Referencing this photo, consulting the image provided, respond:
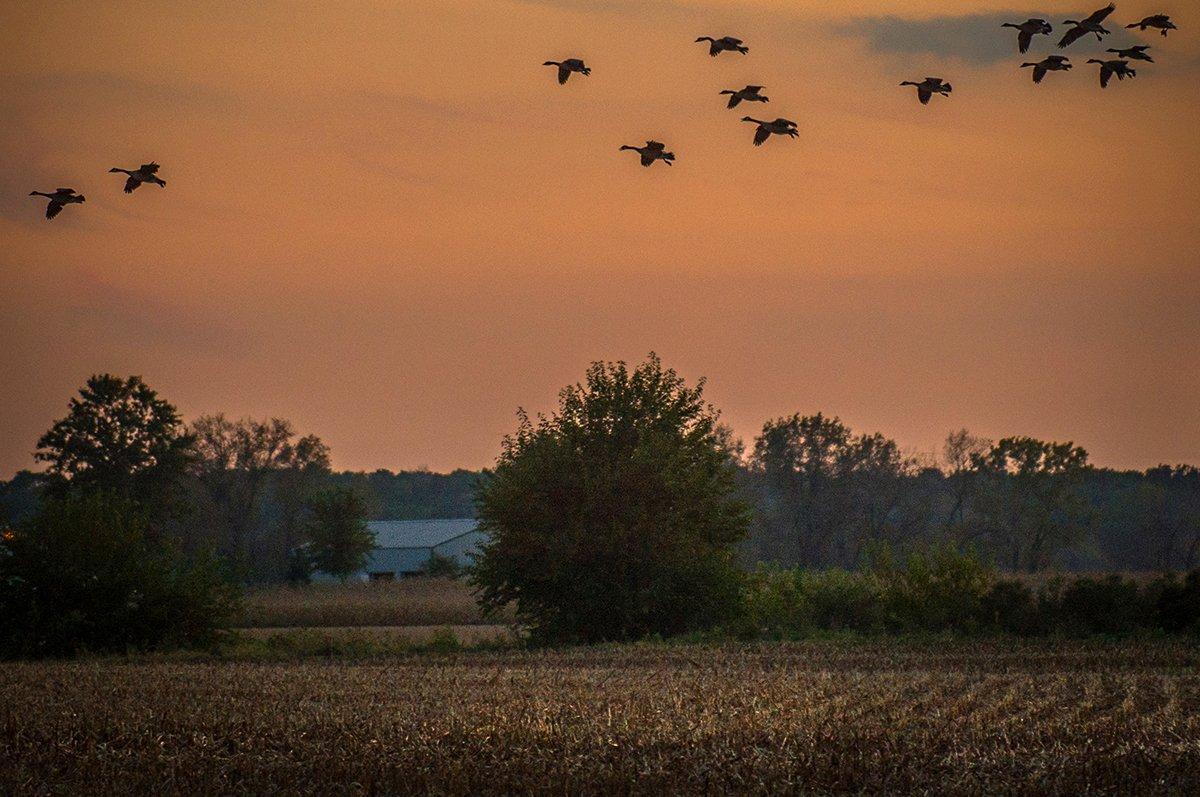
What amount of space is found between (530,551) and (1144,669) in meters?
17.4

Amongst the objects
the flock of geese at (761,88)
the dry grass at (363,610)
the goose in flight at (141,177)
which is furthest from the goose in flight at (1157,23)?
the dry grass at (363,610)

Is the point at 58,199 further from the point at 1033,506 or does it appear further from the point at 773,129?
the point at 1033,506

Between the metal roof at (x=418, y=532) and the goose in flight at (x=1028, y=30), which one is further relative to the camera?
the metal roof at (x=418, y=532)

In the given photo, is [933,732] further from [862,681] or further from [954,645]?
[954,645]

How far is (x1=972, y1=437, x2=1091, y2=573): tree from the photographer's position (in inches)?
3445

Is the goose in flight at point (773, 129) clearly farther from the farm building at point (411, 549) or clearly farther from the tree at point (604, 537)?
the farm building at point (411, 549)

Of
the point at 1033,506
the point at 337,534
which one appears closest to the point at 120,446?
the point at 337,534

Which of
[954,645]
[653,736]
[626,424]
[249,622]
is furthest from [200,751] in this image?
[249,622]

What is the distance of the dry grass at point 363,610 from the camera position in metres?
56.3

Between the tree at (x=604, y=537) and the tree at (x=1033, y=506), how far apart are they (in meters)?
51.5

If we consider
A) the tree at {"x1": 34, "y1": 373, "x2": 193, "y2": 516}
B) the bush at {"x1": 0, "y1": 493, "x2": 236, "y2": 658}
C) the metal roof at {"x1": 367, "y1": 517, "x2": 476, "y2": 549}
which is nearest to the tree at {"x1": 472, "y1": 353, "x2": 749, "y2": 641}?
the bush at {"x1": 0, "y1": 493, "x2": 236, "y2": 658}

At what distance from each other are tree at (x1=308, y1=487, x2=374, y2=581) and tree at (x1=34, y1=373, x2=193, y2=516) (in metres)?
10.9

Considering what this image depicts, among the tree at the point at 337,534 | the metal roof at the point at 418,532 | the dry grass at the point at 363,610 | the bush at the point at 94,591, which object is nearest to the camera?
the bush at the point at 94,591

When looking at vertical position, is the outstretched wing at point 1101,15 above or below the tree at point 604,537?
above
